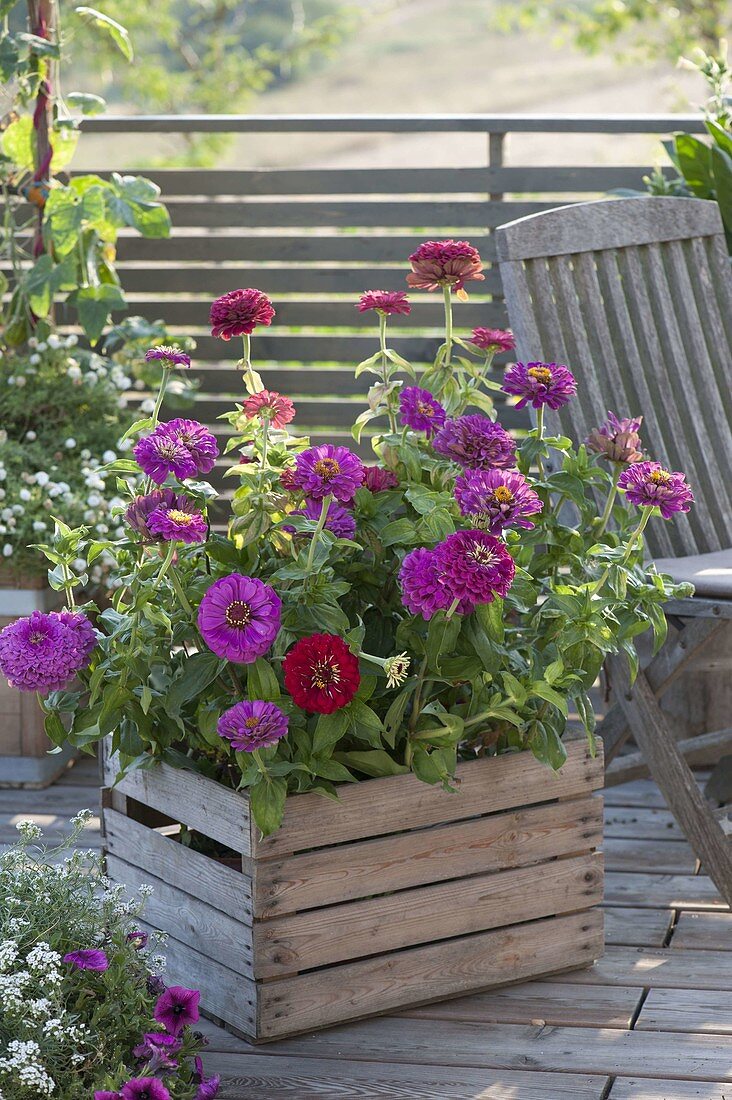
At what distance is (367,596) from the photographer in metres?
1.88

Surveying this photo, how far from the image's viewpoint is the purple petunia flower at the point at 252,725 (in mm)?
1612

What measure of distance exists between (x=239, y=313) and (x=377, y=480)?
0.29 m

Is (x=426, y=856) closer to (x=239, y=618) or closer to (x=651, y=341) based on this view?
(x=239, y=618)

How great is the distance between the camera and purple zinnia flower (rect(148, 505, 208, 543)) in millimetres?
1608

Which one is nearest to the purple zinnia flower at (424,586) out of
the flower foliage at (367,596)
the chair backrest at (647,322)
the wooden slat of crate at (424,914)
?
the flower foliage at (367,596)

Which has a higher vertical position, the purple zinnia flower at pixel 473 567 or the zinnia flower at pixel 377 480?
the zinnia flower at pixel 377 480

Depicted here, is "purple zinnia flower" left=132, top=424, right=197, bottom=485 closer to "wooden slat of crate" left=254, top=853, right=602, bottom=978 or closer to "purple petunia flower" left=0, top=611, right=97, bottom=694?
"purple petunia flower" left=0, top=611, right=97, bottom=694

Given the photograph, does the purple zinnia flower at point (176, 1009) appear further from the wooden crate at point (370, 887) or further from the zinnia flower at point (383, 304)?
the zinnia flower at point (383, 304)

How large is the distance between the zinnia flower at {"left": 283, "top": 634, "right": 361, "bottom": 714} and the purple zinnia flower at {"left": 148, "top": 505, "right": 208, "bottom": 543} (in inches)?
7.2

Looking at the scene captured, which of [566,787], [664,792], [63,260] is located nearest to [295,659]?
[566,787]

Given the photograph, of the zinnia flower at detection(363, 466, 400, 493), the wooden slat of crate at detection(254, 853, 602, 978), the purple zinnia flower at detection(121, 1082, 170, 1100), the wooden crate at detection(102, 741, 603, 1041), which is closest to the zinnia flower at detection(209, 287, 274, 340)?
the zinnia flower at detection(363, 466, 400, 493)

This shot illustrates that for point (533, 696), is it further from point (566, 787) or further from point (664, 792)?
point (664, 792)

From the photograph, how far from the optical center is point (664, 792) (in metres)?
2.23

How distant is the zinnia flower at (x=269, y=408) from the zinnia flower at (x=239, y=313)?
3.8 inches
